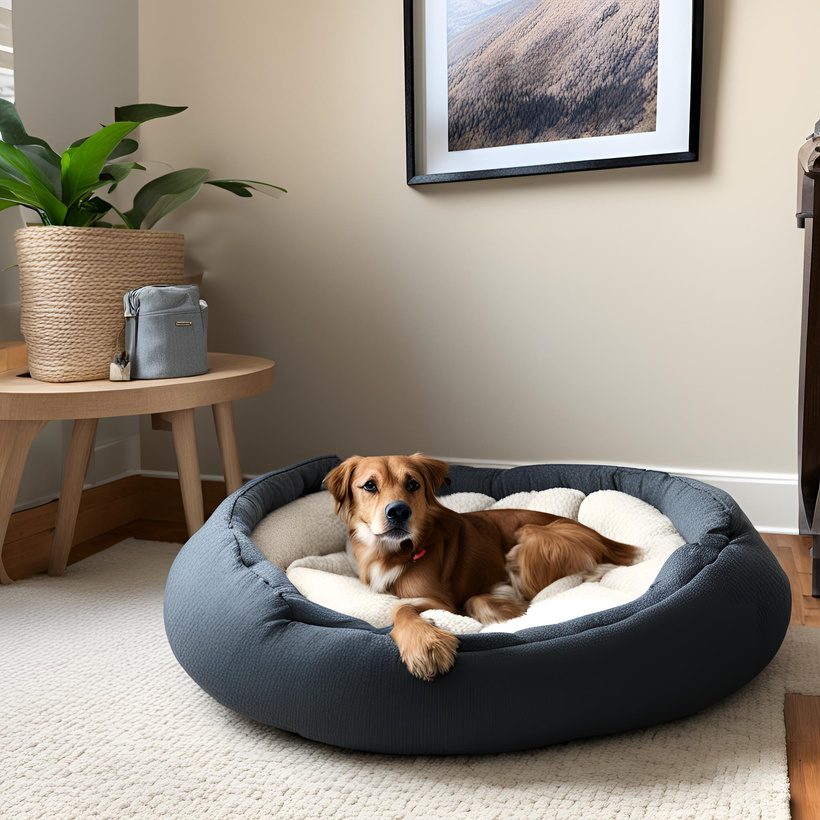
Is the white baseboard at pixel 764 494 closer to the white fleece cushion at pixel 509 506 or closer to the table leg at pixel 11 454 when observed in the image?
the white fleece cushion at pixel 509 506

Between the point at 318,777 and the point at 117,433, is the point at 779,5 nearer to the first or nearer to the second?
the point at 318,777

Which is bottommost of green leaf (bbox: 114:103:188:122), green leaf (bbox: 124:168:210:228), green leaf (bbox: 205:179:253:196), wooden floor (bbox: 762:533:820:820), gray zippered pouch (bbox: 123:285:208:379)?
wooden floor (bbox: 762:533:820:820)

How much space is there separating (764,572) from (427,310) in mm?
1598

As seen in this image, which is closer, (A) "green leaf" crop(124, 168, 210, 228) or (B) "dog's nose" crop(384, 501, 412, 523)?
(B) "dog's nose" crop(384, 501, 412, 523)

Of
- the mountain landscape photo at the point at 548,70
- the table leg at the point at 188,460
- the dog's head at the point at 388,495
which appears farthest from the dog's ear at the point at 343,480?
the mountain landscape photo at the point at 548,70

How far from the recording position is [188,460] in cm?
229

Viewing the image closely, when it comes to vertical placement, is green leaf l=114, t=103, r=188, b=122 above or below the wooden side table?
above

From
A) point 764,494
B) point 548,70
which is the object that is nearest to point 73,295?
point 548,70

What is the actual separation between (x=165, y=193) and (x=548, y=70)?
132cm

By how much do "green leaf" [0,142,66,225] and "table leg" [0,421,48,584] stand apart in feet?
1.92

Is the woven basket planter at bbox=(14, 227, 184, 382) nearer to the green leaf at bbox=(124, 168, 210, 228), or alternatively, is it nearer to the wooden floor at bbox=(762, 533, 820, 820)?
the green leaf at bbox=(124, 168, 210, 228)

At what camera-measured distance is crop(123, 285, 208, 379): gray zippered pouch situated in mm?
2207

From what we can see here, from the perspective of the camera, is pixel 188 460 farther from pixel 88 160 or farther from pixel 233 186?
pixel 233 186

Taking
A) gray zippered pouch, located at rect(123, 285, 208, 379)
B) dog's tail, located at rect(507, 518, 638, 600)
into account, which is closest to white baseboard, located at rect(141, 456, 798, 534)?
dog's tail, located at rect(507, 518, 638, 600)
